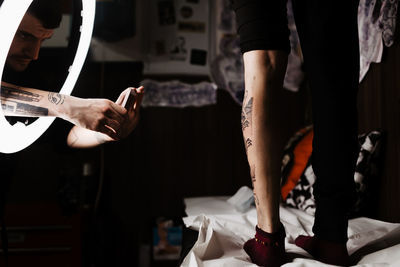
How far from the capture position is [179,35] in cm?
212

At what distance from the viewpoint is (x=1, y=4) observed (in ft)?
2.07

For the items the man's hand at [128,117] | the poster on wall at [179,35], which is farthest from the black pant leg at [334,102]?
the poster on wall at [179,35]

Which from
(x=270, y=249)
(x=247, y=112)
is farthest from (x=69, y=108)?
(x=270, y=249)

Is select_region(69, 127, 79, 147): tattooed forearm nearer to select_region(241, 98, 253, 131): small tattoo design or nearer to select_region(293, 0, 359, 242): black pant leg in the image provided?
select_region(241, 98, 253, 131): small tattoo design

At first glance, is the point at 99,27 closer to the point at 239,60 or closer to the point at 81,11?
the point at 239,60

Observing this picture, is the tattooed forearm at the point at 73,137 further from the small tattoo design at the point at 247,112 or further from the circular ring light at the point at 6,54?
the small tattoo design at the point at 247,112

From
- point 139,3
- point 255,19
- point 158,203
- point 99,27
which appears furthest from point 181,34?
point 255,19

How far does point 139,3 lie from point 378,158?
1672 mm

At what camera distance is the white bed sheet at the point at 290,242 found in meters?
0.72

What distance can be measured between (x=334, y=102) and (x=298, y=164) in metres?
0.81

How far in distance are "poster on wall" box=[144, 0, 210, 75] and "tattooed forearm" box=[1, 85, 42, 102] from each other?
144 centimetres

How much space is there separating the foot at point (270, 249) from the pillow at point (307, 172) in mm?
573

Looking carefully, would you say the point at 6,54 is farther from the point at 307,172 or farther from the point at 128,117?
the point at 307,172

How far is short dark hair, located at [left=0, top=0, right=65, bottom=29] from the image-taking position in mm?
765
